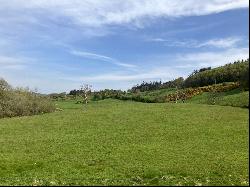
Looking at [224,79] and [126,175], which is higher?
[224,79]

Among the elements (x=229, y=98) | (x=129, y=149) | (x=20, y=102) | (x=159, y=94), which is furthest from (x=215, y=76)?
(x=129, y=149)

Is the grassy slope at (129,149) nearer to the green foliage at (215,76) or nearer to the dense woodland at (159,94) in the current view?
the dense woodland at (159,94)

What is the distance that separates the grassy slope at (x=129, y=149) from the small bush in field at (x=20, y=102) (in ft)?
48.1

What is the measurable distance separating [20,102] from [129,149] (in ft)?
125

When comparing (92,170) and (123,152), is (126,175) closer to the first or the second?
(92,170)

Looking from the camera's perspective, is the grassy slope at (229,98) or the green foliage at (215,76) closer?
the grassy slope at (229,98)

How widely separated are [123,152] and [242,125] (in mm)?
15661

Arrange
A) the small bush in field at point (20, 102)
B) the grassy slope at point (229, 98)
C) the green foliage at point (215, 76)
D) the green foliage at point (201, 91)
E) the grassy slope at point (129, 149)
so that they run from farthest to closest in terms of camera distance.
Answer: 1. the green foliage at point (215, 76)
2. the green foliage at point (201, 91)
3. the small bush in field at point (20, 102)
4. the grassy slope at point (229, 98)
5. the grassy slope at point (129, 149)

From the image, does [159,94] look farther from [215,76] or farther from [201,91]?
[201,91]

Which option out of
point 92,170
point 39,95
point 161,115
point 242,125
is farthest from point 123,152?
point 39,95

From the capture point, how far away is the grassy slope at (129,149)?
21.4 metres

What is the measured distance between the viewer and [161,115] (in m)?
50.8

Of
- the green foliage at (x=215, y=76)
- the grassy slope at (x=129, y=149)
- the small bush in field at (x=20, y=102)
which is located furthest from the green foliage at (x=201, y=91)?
the small bush in field at (x=20, y=102)

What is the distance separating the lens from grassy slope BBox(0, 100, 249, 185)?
21.4m
